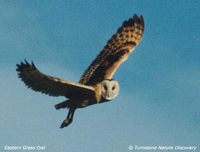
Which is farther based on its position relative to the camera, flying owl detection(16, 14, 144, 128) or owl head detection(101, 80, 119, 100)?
owl head detection(101, 80, 119, 100)

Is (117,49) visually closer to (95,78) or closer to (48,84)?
(95,78)

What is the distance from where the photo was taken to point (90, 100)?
697 inches

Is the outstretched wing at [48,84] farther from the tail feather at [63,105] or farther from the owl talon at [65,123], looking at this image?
the owl talon at [65,123]

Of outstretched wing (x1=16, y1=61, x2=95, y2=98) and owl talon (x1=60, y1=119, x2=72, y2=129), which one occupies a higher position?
outstretched wing (x1=16, y1=61, x2=95, y2=98)

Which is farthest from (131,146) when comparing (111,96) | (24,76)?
(24,76)

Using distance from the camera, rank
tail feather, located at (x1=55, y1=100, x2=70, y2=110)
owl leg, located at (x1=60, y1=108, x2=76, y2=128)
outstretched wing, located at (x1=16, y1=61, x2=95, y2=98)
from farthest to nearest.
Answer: owl leg, located at (x1=60, y1=108, x2=76, y2=128)
tail feather, located at (x1=55, y1=100, x2=70, y2=110)
outstretched wing, located at (x1=16, y1=61, x2=95, y2=98)

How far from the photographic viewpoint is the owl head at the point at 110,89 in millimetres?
17656

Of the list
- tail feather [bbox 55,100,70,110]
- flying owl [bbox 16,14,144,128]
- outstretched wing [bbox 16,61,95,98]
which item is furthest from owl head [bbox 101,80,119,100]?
tail feather [bbox 55,100,70,110]

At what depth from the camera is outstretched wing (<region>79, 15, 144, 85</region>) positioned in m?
18.2

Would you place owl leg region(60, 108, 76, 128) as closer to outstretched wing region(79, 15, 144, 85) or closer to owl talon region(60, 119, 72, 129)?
owl talon region(60, 119, 72, 129)

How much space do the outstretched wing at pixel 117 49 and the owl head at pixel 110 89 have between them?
0.34m

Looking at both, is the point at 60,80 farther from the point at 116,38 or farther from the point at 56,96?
the point at 116,38

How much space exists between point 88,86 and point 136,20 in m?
1.58

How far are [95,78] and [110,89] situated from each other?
0.42m
